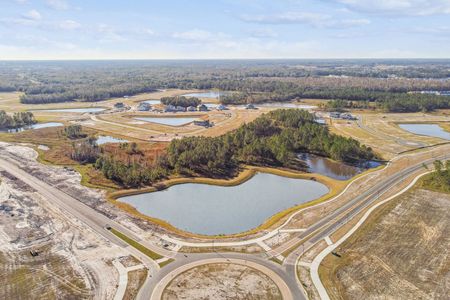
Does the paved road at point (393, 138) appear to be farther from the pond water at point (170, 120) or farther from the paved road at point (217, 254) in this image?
the pond water at point (170, 120)

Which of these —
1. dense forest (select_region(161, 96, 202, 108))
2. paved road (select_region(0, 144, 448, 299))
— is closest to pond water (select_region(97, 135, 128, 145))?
paved road (select_region(0, 144, 448, 299))

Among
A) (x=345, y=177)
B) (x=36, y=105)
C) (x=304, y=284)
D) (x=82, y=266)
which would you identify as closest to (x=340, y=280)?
(x=304, y=284)

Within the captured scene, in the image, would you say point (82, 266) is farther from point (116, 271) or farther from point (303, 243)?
point (303, 243)

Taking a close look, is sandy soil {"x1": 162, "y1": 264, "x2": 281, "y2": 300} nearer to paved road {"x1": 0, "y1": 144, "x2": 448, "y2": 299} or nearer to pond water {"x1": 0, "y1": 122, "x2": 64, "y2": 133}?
paved road {"x1": 0, "y1": 144, "x2": 448, "y2": 299}

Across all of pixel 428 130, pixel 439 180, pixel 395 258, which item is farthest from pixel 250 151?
pixel 428 130

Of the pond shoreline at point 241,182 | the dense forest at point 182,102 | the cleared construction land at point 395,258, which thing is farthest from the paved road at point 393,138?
the dense forest at point 182,102

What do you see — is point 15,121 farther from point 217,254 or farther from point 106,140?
point 217,254
